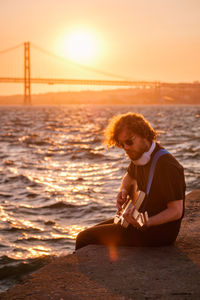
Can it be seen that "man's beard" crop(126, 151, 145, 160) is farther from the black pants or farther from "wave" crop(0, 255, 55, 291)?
"wave" crop(0, 255, 55, 291)

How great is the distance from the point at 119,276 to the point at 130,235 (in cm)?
Result: 47

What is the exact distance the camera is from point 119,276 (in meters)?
2.60

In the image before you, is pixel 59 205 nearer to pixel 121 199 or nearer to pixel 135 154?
pixel 121 199

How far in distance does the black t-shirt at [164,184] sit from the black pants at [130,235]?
→ 0.19m

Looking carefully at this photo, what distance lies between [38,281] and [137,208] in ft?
2.66

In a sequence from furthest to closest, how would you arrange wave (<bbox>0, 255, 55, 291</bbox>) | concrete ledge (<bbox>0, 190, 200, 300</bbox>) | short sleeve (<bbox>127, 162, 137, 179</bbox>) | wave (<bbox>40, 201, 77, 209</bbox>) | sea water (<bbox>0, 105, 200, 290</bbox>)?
wave (<bbox>40, 201, 77, 209</bbox>) → sea water (<bbox>0, 105, 200, 290</bbox>) → wave (<bbox>0, 255, 55, 291</bbox>) → short sleeve (<bbox>127, 162, 137, 179</bbox>) → concrete ledge (<bbox>0, 190, 200, 300</bbox>)

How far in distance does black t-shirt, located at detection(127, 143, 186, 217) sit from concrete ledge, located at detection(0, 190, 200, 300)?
369mm

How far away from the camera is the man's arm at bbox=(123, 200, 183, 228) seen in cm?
267

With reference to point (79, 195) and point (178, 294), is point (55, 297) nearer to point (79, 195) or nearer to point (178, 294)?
point (178, 294)

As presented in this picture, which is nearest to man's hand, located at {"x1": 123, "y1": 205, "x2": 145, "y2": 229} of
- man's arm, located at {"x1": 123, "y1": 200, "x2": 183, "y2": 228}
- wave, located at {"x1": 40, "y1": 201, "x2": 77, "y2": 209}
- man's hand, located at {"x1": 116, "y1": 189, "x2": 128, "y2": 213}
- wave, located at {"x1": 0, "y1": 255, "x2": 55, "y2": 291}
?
man's arm, located at {"x1": 123, "y1": 200, "x2": 183, "y2": 228}

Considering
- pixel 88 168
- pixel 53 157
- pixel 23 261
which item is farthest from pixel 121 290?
pixel 53 157

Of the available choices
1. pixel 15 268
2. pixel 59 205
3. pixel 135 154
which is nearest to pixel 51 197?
pixel 59 205

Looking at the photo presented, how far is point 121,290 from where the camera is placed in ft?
7.91

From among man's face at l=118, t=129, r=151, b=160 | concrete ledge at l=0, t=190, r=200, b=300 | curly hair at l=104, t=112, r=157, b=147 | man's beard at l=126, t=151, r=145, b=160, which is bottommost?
concrete ledge at l=0, t=190, r=200, b=300
